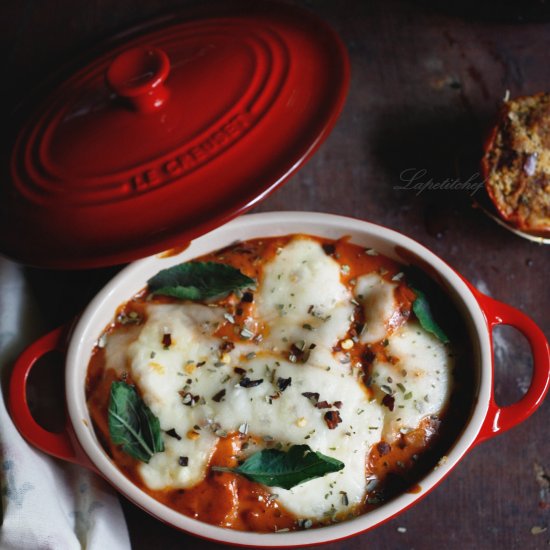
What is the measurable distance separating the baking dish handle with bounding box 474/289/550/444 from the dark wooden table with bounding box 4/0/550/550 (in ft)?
0.90

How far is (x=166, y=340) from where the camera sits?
1.79 meters

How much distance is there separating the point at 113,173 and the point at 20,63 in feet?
3.09

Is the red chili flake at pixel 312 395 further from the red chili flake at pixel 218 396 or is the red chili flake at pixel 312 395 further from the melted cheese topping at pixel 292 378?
the red chili flake at pixel 218 396

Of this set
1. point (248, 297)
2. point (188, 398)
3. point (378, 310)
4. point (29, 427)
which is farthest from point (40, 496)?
point (378, 310)

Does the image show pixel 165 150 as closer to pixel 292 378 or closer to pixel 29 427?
pixel 292 378

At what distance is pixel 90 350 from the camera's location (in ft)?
6.12

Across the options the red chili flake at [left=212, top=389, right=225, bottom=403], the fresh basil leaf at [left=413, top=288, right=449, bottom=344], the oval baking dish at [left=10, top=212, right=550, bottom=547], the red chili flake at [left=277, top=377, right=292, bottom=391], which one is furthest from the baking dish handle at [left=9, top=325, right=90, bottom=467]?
the fresh basil leaf at [left=413, top=288, right=449, bottom=344]

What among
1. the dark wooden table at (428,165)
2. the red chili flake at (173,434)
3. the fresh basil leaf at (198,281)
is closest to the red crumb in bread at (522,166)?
the dark wooden table at (428,165)

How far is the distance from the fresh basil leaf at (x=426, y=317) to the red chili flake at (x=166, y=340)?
0.60 metres

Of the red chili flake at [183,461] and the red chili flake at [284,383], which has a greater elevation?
the red chili flake at [284,383]

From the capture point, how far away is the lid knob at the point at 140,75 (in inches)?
64.7

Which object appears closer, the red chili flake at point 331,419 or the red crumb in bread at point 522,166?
the red chili flake at point 331,419

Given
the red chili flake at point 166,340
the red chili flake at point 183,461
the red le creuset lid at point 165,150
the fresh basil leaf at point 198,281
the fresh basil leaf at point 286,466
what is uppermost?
the red le creuset lid at point 165,150

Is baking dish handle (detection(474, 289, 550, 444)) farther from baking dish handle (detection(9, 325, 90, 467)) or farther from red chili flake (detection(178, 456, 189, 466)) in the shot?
baking dish handle (detection(9, 325, 90, 467))
